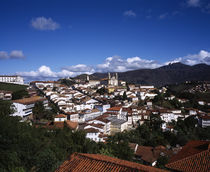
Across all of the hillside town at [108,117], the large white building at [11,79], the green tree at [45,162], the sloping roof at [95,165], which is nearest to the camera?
the sloping roof at [95,165]

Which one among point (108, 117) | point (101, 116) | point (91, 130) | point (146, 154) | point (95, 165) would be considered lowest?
point (146, 154)

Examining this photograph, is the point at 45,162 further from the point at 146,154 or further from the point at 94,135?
the point at 94,135

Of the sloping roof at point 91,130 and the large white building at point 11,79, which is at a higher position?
the large white building at point 11,79

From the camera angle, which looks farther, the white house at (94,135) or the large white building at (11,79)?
the large white building at (11,79)

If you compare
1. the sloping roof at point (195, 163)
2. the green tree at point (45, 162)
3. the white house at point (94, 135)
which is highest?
the sloping roof at point (195, 163)

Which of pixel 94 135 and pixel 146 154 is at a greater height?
pixel 94 135

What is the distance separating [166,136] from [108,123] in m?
13.7

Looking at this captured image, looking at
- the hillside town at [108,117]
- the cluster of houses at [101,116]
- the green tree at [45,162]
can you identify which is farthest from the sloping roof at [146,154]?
the green tree at [45,162]

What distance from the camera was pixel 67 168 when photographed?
7215mm

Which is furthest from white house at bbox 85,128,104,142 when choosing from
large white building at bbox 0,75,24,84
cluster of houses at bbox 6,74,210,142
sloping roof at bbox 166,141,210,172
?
large white building at bbox 0,75,24,84

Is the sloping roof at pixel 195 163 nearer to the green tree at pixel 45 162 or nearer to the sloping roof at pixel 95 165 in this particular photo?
the sloping roof at pixel 95 165

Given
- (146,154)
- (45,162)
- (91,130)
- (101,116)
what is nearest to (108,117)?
(101,116)

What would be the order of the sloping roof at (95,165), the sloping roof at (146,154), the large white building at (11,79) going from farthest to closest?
the large white building at (11,79), the sloping roof at (146,154), the sloping roof at (95,165)

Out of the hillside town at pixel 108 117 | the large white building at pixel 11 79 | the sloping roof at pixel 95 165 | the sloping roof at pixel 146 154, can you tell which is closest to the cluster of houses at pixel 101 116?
the hillside town at pixel 108 117
